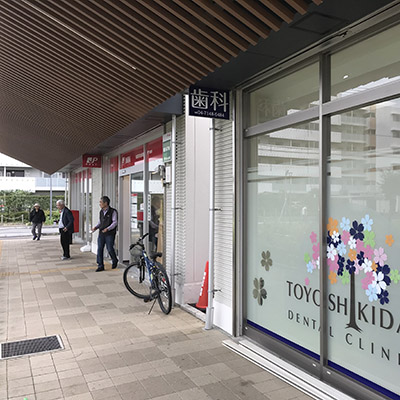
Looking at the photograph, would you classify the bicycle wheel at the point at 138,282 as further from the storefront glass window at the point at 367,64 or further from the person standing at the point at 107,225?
the storefront glass window at the point at 367,64

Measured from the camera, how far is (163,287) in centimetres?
603

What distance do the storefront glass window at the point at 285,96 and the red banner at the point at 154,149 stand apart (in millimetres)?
3105

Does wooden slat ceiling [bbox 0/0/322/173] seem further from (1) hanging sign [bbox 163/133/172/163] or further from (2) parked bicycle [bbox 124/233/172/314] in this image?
(2) parked bicycle [bbox 124/233/172/314]

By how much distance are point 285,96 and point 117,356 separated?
328cm

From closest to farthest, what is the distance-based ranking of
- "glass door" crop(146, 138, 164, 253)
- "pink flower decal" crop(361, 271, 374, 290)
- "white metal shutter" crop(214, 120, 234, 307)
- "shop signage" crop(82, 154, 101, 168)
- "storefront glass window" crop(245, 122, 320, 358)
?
"pink flower decal" crop(361, 271, 374, 290) → "storefront glass window" crop(245, 122, 320, 358) → "white metal shutter" crop(214, 120, 234, 307) → "glass door" crop(146, 138, 164, 253) → "shop signage" crop(82, 154, 101, 168)

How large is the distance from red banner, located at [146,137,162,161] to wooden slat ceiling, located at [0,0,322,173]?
77 centimetres

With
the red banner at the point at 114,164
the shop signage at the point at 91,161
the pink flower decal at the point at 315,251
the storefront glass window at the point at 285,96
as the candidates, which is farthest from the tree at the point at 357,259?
the shop signage at the point at 91,161

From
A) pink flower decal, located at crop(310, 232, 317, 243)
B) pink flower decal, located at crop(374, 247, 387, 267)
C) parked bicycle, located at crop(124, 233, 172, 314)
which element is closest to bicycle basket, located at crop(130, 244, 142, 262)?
parked bicycle, located at crop(124, 233, 172, 314)

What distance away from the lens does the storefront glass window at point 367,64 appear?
313cm

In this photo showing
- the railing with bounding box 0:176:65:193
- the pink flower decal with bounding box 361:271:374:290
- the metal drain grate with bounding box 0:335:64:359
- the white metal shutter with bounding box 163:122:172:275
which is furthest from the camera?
the railing with bounding box 0:176:65:193

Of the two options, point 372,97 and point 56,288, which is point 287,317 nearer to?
point 372,97

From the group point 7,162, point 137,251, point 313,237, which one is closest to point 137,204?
point 137,251

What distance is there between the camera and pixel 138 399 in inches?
135

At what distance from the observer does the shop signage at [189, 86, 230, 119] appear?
16.0ft
